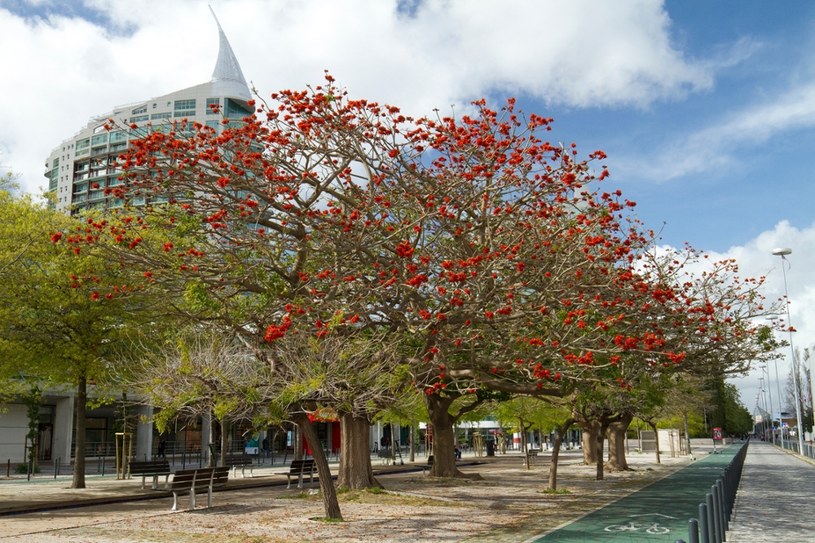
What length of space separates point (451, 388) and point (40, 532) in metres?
12.5

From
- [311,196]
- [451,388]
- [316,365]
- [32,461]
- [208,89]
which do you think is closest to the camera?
[316,365]

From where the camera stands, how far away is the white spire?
117 metres

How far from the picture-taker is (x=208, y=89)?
102 metres

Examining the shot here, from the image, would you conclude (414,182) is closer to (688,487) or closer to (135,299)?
(135,299)

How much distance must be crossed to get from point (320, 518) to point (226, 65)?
11475 cm

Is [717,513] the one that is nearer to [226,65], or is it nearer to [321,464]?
[321,464]

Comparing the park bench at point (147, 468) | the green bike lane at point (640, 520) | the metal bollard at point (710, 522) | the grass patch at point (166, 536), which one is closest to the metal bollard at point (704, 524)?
the metal bollard at point (710, 522)

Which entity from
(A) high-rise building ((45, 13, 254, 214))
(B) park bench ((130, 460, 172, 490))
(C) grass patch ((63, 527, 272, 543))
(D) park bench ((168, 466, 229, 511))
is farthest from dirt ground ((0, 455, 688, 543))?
(A) high-rise building ((45, 13, 254, 214))

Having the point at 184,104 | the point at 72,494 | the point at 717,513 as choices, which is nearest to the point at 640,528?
the point at 717,513

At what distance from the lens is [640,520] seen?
585 inches

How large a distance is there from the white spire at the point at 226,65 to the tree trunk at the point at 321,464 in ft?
360

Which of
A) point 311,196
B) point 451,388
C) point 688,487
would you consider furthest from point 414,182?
point 688,487

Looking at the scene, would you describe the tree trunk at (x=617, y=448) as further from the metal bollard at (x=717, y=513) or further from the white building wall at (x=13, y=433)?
the white building wall at (x=13, y=433)

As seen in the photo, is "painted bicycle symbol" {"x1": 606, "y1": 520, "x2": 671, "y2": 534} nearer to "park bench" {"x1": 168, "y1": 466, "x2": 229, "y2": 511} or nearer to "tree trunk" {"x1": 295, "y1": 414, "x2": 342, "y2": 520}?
"tree trunk" {"x1": 295, "y1": 414, "x2": 342, "y2": 520}
